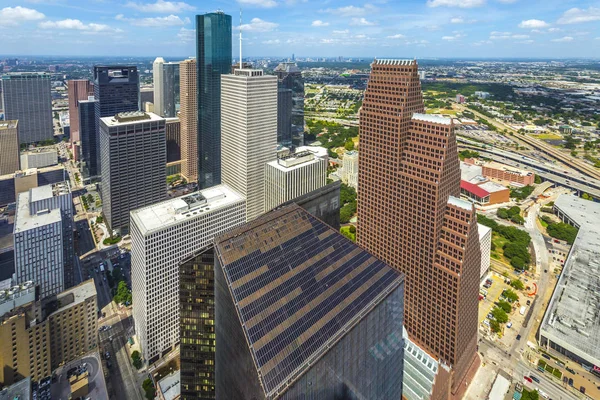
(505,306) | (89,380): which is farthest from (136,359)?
(505,306)

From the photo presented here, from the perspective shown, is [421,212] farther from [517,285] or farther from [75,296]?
[75,296]

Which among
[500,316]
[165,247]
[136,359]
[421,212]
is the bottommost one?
[136,359]

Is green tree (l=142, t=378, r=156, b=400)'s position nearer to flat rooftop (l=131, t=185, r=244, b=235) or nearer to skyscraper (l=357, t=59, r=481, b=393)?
flat rooftop (l=131, t=185, r=244, b=235)

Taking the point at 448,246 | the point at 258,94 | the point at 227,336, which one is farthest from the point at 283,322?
the point at 258,94

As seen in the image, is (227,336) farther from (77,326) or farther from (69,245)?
(69,245)

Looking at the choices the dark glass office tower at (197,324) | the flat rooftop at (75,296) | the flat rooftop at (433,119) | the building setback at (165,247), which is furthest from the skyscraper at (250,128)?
the dark glass office tower at (197,324)
